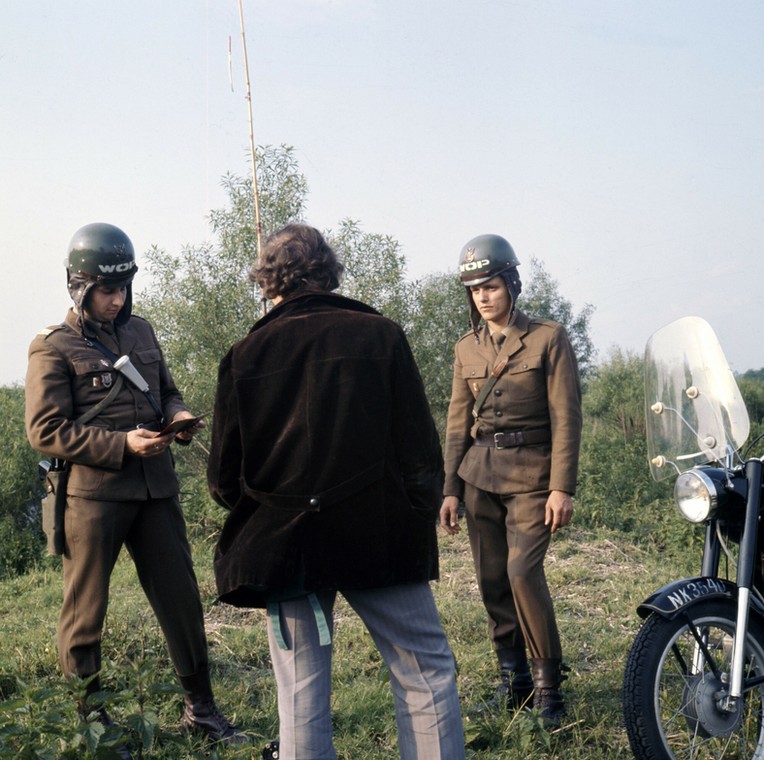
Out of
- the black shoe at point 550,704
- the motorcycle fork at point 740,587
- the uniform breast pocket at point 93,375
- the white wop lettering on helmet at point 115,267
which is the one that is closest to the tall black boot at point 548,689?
the black shoe at point 550,704

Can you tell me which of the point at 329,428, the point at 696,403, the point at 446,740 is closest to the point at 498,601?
the point at 696,403

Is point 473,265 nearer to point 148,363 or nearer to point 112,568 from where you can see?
point 148,363

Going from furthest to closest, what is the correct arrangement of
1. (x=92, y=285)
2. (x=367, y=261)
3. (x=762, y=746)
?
1. (x=367, y=261)
2. (x=92, y=285)
3. (x=762, y=746)

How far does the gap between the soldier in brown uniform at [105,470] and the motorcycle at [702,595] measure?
1.80 meters

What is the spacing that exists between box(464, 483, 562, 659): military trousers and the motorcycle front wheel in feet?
2.25

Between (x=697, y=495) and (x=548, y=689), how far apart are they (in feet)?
4.08

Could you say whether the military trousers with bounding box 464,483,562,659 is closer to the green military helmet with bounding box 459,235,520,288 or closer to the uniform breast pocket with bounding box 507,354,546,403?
the uniform breast pocket with bounding box 507,354,546,403

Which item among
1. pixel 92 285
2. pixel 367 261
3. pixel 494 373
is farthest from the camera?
pixel 367 261

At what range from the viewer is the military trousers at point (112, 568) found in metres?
3.88

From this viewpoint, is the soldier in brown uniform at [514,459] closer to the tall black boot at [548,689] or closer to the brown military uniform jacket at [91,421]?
the tall black boot at [548,689]

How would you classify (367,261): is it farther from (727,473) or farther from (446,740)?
(446,740)

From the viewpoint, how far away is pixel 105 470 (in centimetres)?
393

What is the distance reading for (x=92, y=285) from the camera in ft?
13.0

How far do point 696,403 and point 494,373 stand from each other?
100 centimetres
